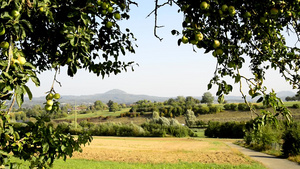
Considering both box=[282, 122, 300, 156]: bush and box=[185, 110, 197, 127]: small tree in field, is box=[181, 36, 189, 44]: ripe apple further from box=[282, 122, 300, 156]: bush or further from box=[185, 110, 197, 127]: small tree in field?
box=[185, 110, 197, 127]: small tree in field

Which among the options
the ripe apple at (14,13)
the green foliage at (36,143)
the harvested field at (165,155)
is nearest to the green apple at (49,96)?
the green foliage at (36,143)

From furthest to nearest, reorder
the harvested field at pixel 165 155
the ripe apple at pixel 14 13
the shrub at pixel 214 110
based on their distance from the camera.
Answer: the shrub at pixel 214 110
the harvested field at pixel 165 155
the ripe apple at pixel 14 13

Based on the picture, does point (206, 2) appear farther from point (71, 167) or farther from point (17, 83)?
point (71, 167)

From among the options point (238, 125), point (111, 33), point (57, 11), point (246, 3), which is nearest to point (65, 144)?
point (57, 11)

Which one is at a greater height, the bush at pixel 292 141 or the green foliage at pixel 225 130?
the bush at pixel 292 141

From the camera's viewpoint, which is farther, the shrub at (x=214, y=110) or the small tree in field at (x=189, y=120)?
the shrub at (x=214, y=110)

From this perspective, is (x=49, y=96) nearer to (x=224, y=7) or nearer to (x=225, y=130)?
(x=224, y=7)

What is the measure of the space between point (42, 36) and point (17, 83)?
1824mm

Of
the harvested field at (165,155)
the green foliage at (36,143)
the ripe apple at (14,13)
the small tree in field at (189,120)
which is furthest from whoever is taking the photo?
the small tree in field at (189,120)

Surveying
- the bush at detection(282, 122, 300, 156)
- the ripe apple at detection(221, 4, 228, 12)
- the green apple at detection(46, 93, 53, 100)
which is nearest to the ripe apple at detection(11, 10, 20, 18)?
the green apple at detection(46, 93, 53, 100)

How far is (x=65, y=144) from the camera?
2.64 m

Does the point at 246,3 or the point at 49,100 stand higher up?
the point at 246,3

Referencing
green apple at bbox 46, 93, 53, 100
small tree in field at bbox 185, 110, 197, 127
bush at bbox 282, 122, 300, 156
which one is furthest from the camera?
small tree in field at bbox 185, 110, 197, 127

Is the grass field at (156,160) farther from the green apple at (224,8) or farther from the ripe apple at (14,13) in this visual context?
the green apple at (224,8)
